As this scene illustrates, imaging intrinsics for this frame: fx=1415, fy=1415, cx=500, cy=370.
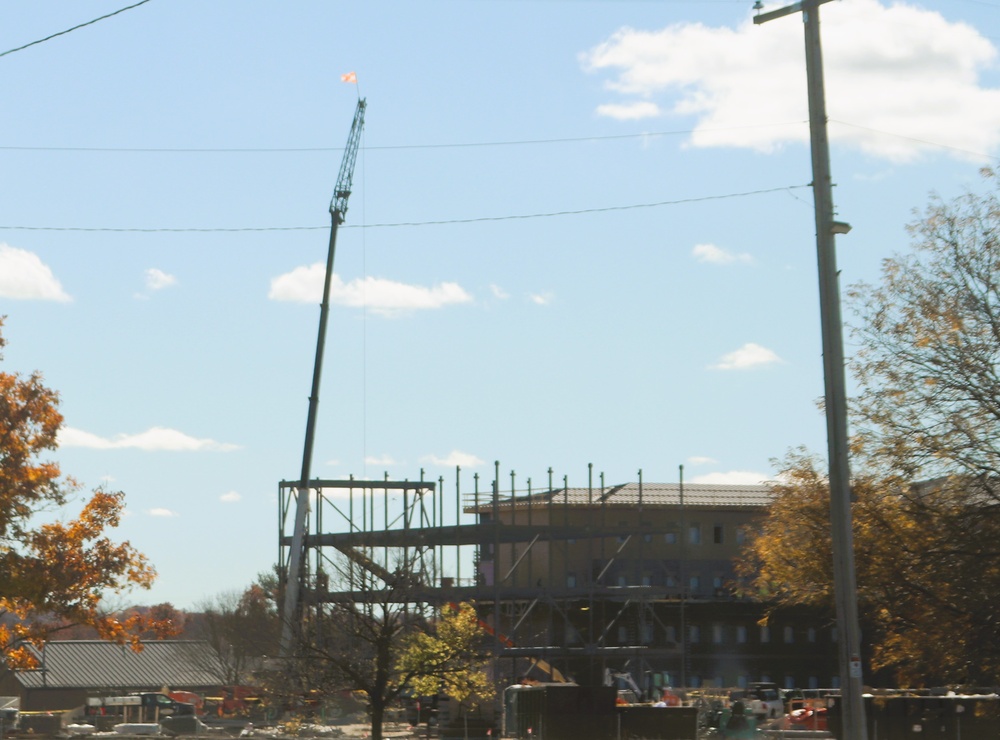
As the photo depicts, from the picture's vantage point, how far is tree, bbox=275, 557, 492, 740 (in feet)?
101

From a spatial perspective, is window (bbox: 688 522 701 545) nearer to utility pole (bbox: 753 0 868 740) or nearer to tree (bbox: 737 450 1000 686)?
tree (bbox: 737 450 1000 686)

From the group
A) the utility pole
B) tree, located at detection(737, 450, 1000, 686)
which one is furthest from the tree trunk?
the utility pole

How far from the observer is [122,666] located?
100 m

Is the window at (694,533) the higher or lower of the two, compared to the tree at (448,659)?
higher

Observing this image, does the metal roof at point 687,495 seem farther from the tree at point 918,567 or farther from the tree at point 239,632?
the tree at point 918,567

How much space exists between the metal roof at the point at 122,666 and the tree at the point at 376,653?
201 ft

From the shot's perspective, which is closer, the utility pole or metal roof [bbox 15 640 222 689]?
the utility pole

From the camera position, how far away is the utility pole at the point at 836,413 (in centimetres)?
1619

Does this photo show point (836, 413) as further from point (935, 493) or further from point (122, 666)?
point (122, 666)

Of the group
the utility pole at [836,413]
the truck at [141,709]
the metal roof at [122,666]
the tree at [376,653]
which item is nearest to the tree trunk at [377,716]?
the tree at [376,653]

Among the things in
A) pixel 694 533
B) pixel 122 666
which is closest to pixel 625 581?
pixel 694 533

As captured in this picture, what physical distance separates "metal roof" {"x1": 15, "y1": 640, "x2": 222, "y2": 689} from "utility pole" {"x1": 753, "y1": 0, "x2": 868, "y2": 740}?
8511 centimetres

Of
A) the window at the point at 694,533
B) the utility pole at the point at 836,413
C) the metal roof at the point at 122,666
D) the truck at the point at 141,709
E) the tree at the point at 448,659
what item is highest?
the window at the point at 694,533

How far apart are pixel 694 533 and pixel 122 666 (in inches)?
1675
